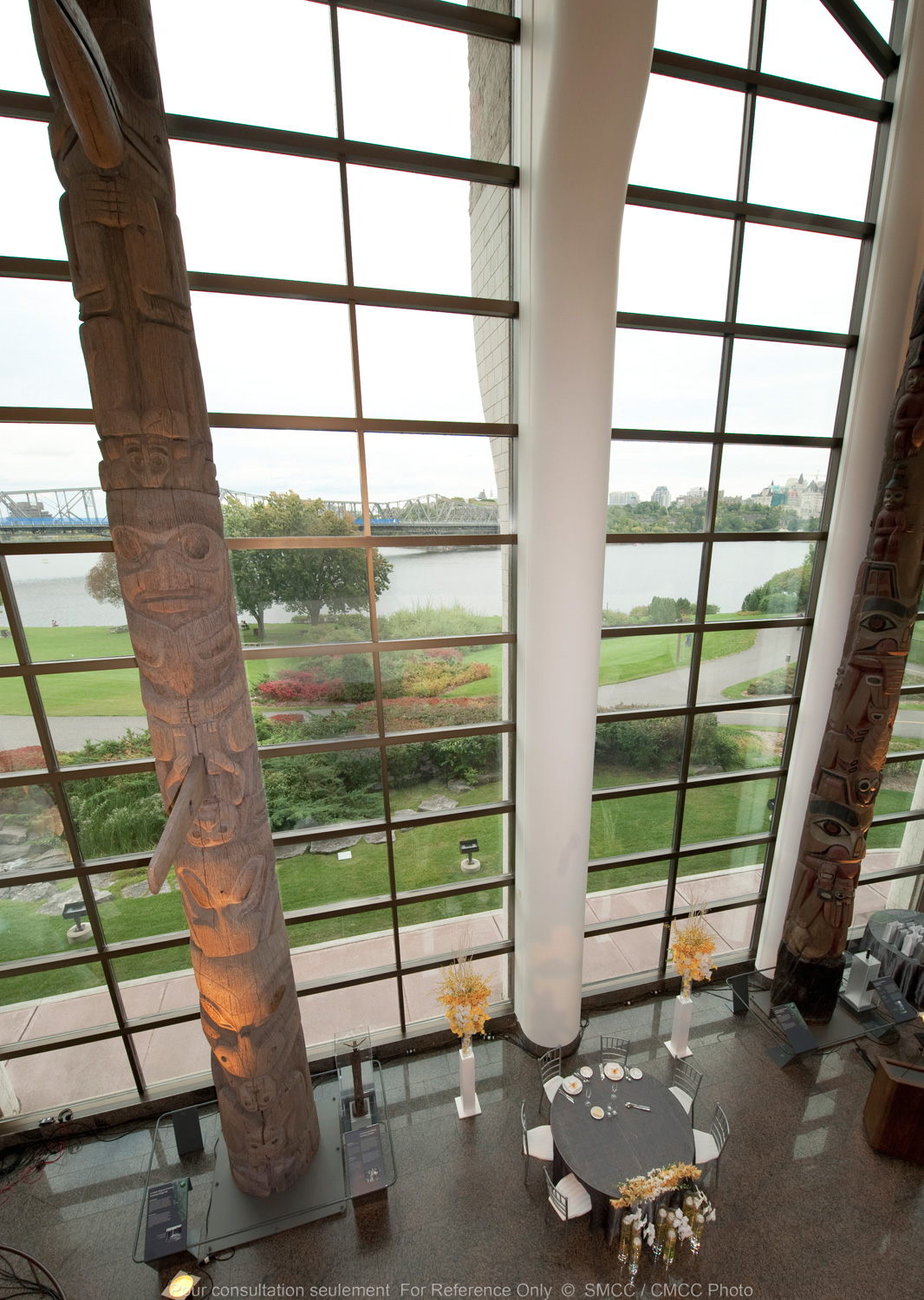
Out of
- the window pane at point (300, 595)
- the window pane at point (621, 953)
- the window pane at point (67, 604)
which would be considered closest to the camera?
the window pane at point (67, 604)

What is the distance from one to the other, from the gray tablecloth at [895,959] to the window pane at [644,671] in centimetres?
410

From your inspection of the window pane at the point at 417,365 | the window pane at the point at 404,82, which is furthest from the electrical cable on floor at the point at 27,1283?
the window pane at the point at 404,82

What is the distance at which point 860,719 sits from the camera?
5.35 metres

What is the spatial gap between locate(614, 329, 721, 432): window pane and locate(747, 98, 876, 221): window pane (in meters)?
1.37

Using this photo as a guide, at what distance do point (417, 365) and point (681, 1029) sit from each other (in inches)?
281

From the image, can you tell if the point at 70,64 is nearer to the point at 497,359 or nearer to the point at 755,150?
the point at 497,359

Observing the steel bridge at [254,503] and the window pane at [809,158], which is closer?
the steel bridge at [254,503]

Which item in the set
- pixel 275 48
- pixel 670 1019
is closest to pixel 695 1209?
pixel 670 1019

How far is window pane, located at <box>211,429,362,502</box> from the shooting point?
4.59 meters

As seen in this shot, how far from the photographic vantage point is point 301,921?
5543 mm

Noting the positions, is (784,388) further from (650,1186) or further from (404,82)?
(650,1186)

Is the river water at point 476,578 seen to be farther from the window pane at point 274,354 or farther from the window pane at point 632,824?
the window pane at point 632,824

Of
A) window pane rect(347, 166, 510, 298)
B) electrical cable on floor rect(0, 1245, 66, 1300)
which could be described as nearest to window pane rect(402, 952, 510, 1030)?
electrical cable on floor rect(0, 1245, 66, 1300)

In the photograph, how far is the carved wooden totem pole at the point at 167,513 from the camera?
107 inches
